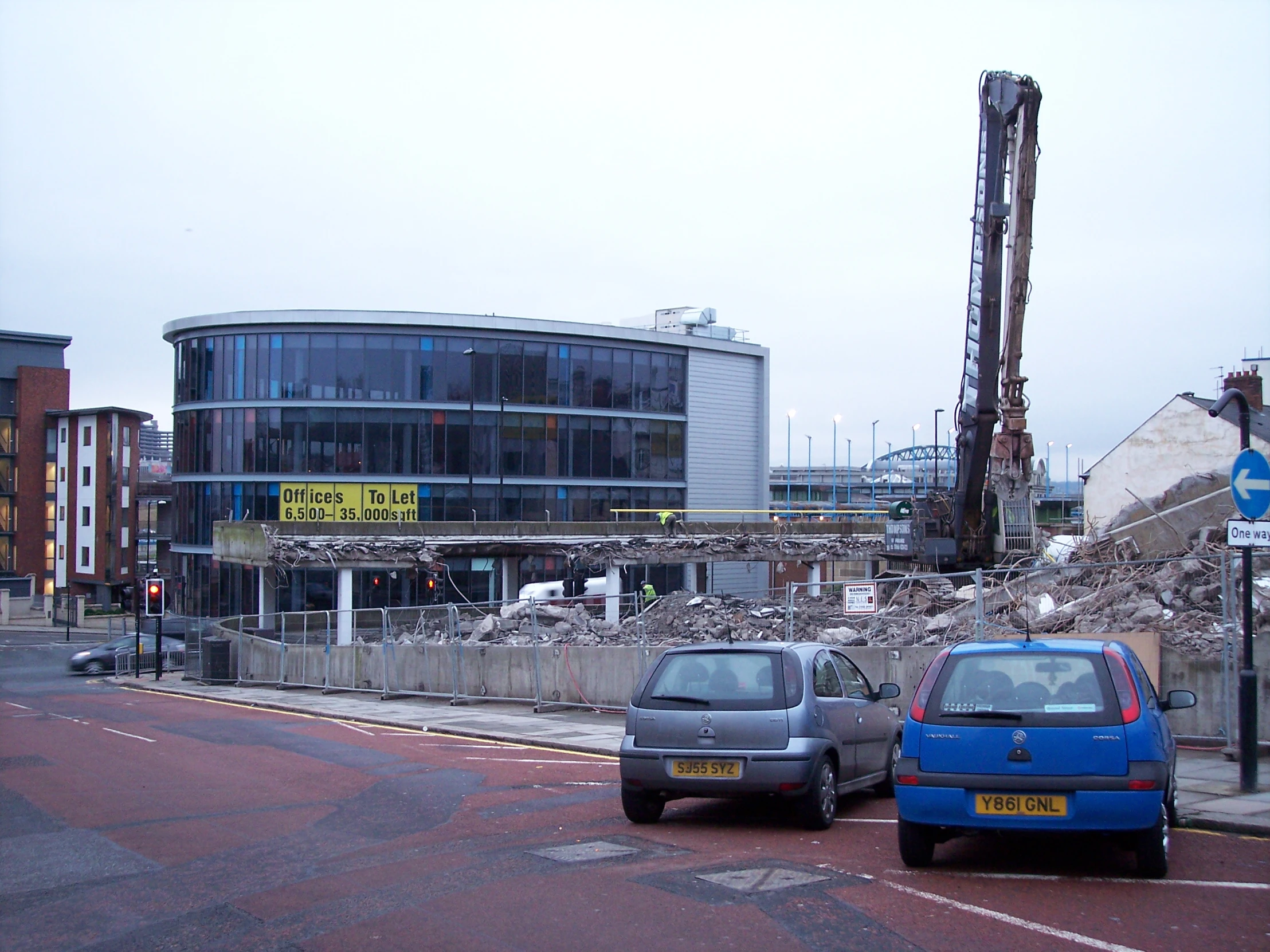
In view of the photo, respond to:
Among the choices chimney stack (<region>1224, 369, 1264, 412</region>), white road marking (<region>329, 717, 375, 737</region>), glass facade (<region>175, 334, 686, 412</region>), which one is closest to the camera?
white road marking (<region>329, 717, 375, 737</region>)

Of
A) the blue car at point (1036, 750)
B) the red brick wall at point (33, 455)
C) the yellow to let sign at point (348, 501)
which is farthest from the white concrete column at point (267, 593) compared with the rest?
the red brick wall at point (33, 455)

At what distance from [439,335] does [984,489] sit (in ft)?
111

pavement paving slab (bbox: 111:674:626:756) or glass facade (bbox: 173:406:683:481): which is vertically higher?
glass facade (bbox: 173:406:683:481)

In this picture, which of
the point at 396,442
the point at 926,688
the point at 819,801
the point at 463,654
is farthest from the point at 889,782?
the point at 396,442

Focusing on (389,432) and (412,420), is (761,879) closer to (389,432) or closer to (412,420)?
(389,432)

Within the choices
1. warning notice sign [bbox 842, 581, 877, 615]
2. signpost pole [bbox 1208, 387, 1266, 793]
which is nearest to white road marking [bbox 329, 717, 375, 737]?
warning notice sign [bbox 842, 581, 877, 615]

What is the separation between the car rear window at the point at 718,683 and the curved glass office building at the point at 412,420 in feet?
132

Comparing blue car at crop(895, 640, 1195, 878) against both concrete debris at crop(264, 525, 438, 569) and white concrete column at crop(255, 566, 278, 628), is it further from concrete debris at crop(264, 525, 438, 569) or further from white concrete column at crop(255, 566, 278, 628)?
concrete debris at crop(264, 525, 438, 569)

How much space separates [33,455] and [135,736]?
68149 mm

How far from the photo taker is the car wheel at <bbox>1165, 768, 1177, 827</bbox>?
27.2 ft

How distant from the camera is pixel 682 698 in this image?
9.81 metres

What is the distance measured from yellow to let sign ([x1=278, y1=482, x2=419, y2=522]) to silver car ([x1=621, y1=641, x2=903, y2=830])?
144 ft

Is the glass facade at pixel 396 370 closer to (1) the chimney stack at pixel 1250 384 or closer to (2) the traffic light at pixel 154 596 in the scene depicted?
(2) the traffic light at pixel 154 596

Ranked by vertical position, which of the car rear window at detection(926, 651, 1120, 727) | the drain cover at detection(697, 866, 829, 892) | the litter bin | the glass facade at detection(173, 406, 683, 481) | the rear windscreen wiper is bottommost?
the litter bin
